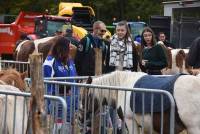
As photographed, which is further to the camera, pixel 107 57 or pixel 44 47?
pixel 44 47

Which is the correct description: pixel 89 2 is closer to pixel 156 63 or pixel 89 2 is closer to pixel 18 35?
pixel 18 35

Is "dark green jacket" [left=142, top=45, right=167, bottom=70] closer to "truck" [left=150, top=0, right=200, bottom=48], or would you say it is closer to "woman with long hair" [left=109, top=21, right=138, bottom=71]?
"woman with long hair" [left=109, top=21, right=138, bottom=71]

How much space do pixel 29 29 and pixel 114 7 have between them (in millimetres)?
18009

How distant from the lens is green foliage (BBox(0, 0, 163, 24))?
4169cm

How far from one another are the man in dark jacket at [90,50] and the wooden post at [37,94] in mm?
5611

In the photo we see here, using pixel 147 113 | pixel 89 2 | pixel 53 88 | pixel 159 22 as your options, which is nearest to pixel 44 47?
pixel 53 88

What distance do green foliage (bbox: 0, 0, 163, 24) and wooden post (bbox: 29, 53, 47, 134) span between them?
3682cm

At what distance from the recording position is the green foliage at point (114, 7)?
41688 mm

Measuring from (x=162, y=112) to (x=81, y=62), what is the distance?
15.0ft

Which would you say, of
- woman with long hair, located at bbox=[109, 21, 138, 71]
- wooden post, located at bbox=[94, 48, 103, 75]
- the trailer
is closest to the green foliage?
the trailer

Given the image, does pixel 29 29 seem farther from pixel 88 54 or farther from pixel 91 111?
pixel 91 111

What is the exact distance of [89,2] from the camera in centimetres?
4153

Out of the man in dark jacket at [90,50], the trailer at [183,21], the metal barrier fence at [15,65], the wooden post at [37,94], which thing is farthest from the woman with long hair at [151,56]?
the trailer at [183,21]

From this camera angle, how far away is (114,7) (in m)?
42.2
